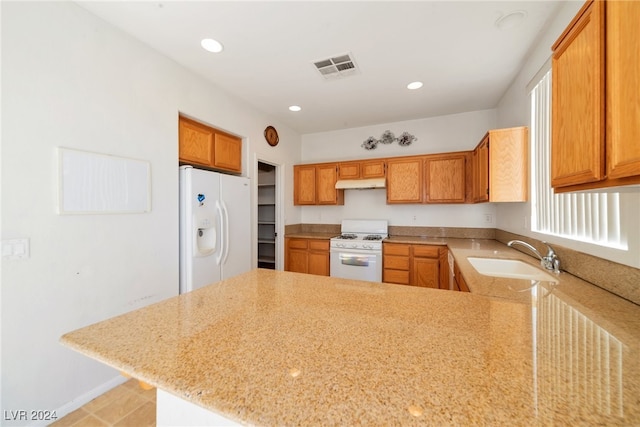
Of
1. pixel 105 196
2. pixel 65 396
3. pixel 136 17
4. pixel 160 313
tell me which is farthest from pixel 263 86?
pixel 65 396

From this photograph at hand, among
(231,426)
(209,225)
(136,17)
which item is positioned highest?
(136,17)

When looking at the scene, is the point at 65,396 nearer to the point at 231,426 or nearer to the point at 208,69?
the point at 231,426

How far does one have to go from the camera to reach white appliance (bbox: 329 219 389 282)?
11.4 feet

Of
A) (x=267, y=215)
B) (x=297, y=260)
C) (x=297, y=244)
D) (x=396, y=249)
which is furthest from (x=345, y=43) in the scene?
(x=267, y=215)

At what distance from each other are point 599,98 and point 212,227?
2755 millimetres

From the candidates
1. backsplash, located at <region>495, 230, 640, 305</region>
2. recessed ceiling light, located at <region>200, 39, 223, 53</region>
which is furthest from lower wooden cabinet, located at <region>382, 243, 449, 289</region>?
recessed ceiling light, located at <region>200, 39, 223, 53</region>

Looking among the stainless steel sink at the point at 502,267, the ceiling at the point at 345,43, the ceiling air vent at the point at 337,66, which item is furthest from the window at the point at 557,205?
the ceiling air vent at the point at 337,66

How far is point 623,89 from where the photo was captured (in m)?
0.73

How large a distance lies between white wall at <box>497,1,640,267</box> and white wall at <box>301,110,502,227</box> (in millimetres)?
323

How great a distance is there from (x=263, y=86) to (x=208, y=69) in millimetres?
581

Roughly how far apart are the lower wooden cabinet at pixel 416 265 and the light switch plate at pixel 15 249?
335 cm

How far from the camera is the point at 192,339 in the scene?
75 cm

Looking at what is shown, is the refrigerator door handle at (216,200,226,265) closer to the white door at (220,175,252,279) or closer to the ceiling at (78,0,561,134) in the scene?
the white door at (220,175,252,279)

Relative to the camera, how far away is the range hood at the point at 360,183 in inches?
147
